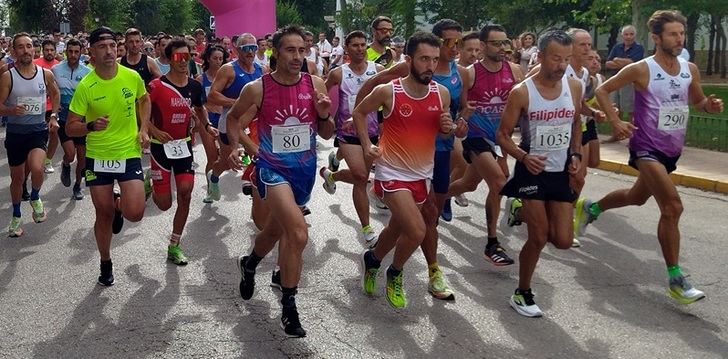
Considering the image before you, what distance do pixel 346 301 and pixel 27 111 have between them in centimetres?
423

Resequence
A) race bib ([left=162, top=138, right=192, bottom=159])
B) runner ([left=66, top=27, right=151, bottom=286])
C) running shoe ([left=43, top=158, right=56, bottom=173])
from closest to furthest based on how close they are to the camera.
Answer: runner ([left=66, top=27, right=151, bottom=286]) < race bib ([left=162, top=138, right=192, bottom=159]) < running shoe ([left=43, top=158, right=56, bottom=173])

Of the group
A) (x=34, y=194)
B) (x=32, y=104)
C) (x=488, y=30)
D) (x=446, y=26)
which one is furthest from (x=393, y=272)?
(x=34, y=194)

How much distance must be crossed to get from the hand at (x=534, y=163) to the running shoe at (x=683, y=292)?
1.20m

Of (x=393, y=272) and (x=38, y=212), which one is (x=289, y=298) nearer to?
(x=393, y=272)

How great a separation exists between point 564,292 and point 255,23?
58.5 feet

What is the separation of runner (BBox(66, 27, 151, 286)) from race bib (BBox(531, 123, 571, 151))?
2897 mm

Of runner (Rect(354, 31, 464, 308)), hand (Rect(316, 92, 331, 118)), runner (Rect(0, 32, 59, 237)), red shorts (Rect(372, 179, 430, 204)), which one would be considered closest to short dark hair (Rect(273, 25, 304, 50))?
hand (Rect(316, 92, 331, 118))

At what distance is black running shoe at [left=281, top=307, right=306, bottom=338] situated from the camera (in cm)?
518

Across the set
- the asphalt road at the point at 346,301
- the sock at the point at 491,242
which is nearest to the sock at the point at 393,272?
the asphalt road at the point at 346,301


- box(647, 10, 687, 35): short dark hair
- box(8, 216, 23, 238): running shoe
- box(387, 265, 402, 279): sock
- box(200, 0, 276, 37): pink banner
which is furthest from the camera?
box(200, 0, 276, 37): pink banner

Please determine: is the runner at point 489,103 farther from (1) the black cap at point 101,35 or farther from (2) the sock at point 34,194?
(2) the sock at point 34,194

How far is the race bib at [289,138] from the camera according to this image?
225 inches

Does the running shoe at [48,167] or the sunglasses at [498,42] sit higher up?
the sunglasses at [498,42]

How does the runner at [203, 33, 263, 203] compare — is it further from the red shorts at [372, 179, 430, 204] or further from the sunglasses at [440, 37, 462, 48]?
the red shorts at [372, 179, 430, 204]
